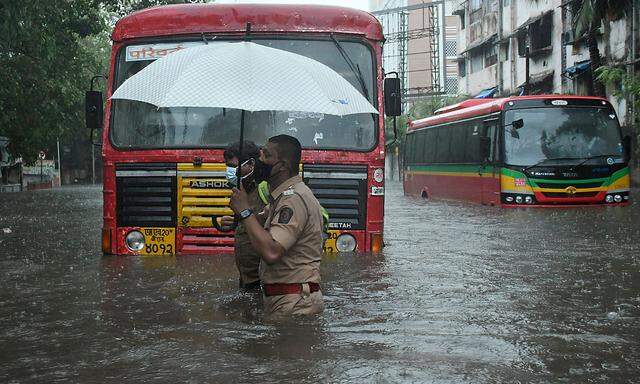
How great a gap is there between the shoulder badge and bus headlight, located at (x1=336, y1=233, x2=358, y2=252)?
3.83 meters

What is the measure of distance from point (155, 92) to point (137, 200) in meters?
3.28

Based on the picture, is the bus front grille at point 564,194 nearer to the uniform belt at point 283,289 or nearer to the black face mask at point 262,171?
the black face mask at point 262,171

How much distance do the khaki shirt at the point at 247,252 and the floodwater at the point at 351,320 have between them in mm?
172

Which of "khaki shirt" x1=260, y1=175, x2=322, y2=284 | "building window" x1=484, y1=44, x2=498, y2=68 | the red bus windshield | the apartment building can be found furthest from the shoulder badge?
"building window" x1=484, y1=44, x2=498, y2=68

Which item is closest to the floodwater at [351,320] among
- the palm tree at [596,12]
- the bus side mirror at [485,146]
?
the bus side mirror at [485,146]

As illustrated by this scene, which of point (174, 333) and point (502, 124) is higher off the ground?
point (502, 124)

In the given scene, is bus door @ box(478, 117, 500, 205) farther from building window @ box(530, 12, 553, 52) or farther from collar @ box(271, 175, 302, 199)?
building window @ box(530, 12, 553, 52)

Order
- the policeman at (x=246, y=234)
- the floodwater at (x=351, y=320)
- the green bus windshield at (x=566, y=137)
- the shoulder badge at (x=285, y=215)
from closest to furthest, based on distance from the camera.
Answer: the floodwater at (x=351, y=320), the shoulder badge at (x=285, y=215), the policeman at (x=246, y=234), the green bus windshield at (x=566, y=137)

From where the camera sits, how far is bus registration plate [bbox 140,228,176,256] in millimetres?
9758

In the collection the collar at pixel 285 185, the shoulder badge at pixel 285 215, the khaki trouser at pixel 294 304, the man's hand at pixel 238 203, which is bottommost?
the khaki trouser at pixel 294 304

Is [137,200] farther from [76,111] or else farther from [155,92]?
[76,111]

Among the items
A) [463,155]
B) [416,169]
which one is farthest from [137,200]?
[416,169]

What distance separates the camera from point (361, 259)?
32.5ft

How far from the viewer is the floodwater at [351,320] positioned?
5223 millimetres
